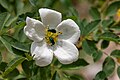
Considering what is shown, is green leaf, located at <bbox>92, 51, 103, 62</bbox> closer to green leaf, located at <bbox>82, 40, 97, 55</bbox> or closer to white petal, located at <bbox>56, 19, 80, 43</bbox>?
green leaf, located at <bbox>82, 40, 97, 55</bbox>

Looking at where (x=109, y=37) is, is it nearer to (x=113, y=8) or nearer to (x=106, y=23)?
(x=106, y=23)

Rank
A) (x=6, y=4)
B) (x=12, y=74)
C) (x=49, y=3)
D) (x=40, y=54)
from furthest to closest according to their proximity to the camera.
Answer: (x=49, y=3) → (x=6, y=4) → (x=12, y=74) → (x=40, y=54)

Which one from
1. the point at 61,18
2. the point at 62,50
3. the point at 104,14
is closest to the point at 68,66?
the point at 62,50

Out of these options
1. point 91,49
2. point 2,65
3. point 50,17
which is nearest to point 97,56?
point 91,49

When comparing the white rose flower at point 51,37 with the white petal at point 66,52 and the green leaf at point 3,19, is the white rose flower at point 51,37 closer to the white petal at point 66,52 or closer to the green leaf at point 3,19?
the white petal at point 66,52

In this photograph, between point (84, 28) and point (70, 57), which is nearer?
point (70, 57)

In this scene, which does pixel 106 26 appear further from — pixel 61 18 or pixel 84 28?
pixel 61 18

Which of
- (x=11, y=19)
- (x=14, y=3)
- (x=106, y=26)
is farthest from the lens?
(x=14, y=3)
